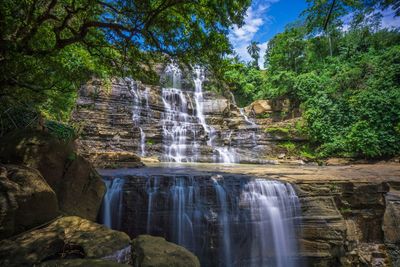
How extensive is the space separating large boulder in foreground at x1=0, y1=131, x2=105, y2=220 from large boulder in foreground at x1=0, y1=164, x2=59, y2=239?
786 millimetres

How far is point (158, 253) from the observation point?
12.1 feet

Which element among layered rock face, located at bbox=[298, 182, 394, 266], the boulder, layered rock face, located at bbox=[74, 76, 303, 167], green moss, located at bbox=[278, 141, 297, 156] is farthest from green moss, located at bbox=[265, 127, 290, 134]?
layered rock face, located at bbox=[298, 182, 394, 266]

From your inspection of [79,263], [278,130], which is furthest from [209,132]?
[79,263]

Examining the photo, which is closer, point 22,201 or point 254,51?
point 22,201

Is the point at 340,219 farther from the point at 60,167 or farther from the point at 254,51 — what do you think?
the point at 254,51

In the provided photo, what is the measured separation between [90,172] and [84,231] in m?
2.18

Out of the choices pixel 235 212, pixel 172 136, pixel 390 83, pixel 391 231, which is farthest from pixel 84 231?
pixel 390 83

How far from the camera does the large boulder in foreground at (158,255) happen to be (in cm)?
347

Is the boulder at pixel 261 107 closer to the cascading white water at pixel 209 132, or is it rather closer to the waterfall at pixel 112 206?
the cascading white water at pixel 209 132

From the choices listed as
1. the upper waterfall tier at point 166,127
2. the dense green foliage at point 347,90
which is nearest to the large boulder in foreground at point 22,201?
the upper waterfall tier at point 166,127

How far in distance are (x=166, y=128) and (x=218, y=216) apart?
1228cm

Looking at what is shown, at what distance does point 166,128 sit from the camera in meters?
18.3

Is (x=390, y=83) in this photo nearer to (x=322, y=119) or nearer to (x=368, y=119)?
(x=368, y=119)

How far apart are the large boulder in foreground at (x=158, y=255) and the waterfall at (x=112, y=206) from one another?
2.57 m
